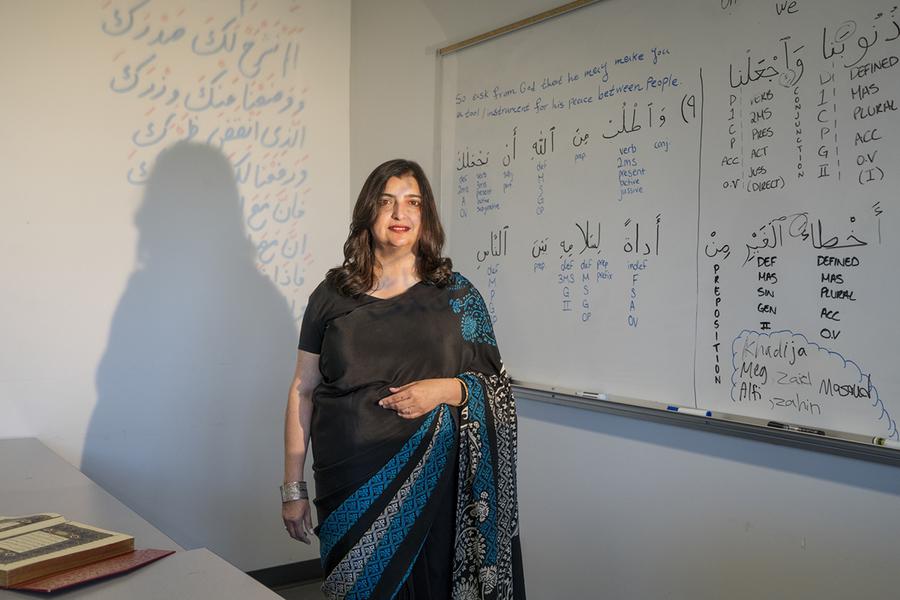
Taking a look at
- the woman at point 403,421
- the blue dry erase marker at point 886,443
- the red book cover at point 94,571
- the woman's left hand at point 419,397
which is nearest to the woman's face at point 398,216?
the woman at point 403,421

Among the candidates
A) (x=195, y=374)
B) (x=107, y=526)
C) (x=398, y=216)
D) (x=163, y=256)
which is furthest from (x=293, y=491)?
(x=163, y=256)

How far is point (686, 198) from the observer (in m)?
2.23

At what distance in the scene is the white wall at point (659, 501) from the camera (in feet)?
6.26

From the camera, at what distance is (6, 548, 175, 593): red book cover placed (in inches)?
51.9

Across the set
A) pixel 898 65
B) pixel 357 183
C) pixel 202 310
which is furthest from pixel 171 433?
pixel 898 65

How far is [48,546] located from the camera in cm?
144

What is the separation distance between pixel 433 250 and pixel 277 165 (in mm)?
1407

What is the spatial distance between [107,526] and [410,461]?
670 millimetres

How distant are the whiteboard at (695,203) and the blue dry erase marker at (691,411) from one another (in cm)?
2

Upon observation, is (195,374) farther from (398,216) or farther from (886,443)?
(886,443)

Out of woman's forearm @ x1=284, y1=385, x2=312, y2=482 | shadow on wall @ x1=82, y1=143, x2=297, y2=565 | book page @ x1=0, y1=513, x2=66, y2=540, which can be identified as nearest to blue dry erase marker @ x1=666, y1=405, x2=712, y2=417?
woman's forearm @ x1=284, y1=385, x2=312, y2=482

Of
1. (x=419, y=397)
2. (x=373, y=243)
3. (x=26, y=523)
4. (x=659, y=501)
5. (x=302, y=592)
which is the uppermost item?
(x=373, y=243)

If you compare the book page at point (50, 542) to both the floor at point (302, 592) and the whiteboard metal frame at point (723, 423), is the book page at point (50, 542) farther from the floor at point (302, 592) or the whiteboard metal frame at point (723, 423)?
the floor at point (302, 592)

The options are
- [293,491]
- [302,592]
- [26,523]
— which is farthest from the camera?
[302,592]
